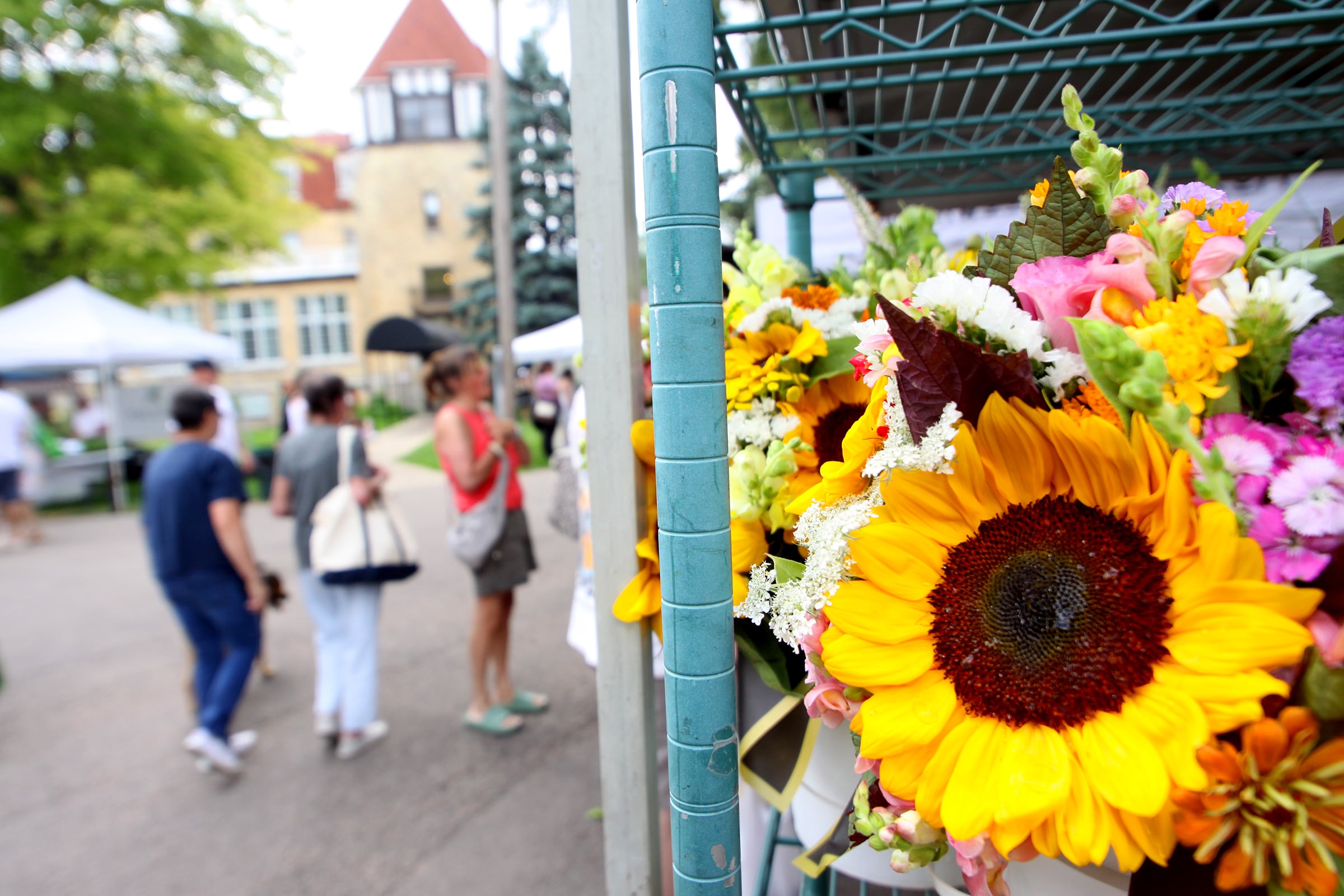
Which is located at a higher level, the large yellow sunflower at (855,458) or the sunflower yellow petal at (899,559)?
the large yellow sunflower at (855,458)

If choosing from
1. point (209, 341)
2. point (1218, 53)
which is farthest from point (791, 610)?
point (209, 341)

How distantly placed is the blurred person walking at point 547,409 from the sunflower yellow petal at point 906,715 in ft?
38.4

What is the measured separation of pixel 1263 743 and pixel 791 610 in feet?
1.26

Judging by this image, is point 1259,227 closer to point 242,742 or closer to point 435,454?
point 242,742

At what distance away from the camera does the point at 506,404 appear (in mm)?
8180

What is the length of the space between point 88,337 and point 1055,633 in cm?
1180

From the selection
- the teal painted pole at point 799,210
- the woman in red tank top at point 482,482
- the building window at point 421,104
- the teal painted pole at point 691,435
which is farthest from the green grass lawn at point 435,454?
the building window at point 421,104

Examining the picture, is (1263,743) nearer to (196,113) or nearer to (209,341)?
(209,341)

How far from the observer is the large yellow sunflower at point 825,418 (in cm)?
110

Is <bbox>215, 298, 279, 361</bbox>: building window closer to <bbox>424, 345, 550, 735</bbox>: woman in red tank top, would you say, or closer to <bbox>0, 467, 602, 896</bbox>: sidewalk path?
<bbox>0, 467, 602, 896</bbox>: sidewalk path

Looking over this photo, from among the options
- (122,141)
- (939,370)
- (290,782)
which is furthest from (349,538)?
(122,141)

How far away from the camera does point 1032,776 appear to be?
63 centimetres

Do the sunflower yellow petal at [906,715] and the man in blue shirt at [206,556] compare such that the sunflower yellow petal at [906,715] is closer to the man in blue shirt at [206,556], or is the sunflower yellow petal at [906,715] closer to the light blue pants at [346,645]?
the light blue pants at [346,645]

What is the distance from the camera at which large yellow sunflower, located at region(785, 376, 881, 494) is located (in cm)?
110
